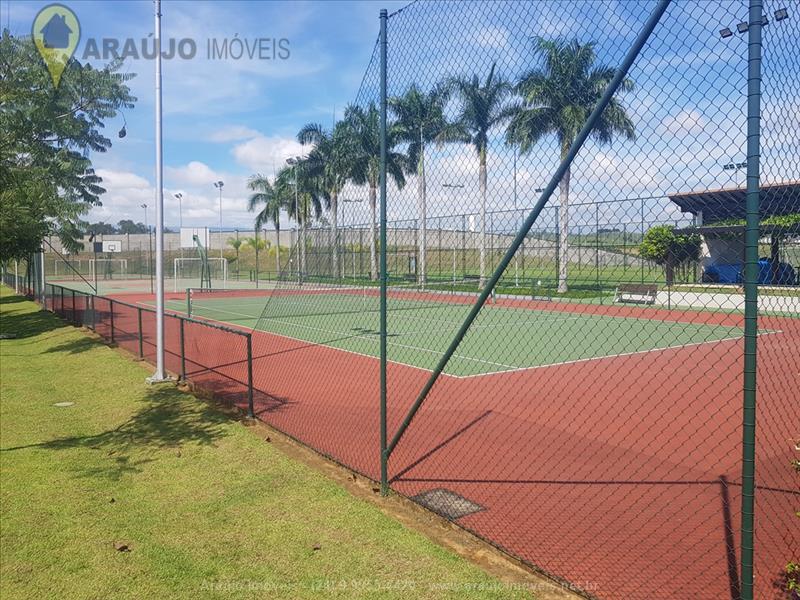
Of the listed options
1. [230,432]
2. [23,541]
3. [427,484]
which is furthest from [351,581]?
[230,432]

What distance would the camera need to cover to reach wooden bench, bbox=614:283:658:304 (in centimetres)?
574

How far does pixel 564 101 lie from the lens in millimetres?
3670

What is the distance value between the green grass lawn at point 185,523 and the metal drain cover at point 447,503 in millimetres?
400

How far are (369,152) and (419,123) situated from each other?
2.98 ft

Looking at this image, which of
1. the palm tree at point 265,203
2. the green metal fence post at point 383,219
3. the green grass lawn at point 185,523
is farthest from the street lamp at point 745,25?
the palm tree at point 265,203

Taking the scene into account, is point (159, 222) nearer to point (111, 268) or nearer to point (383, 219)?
point (383, 219)

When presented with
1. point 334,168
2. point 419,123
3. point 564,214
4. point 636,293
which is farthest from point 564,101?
point 636,293

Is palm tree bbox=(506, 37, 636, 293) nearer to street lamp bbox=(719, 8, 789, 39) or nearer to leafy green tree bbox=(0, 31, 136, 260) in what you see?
street lamp bbox=(719, 8, 789, 39)

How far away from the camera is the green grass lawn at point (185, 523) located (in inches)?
152

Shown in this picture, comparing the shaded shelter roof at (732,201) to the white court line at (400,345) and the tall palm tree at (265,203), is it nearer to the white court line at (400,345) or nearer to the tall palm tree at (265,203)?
the white court line at (400,345)

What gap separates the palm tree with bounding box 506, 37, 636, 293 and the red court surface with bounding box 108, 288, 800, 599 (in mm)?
2341

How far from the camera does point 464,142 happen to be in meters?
4.50

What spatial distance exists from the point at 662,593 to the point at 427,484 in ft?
7.40

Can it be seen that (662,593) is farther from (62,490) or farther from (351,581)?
(62,490)
